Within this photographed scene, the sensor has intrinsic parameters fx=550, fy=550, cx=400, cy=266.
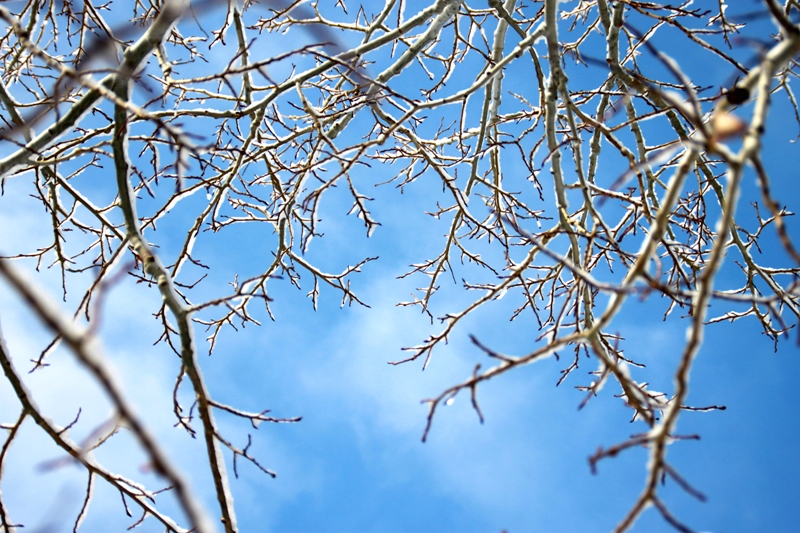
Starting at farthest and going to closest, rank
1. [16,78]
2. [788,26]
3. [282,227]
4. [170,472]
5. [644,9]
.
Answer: [16,78]
[282,227]
[644,9]
[788,26]
[170,472]

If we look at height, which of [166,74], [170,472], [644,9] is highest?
[644,9]

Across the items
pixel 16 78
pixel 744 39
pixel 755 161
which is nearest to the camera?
pixel 755 161

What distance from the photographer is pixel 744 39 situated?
142 centimetres

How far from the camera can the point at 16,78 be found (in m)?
4.12

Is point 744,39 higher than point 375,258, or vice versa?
point 375,258

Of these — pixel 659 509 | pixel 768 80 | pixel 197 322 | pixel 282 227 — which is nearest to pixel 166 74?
pixel 282 227

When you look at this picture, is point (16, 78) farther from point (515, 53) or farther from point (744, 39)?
point (744, 39)

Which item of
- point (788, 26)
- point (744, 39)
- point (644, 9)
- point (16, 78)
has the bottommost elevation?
point (788, 26)

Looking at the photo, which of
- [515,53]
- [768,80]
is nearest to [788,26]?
[768,80]

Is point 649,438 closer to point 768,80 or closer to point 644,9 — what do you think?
point 768,80

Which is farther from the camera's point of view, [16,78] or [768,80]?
[16,78]

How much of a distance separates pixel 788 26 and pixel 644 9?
2116mm

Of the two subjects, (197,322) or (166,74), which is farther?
(197,322)

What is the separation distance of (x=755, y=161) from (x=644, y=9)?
2.59 meters
